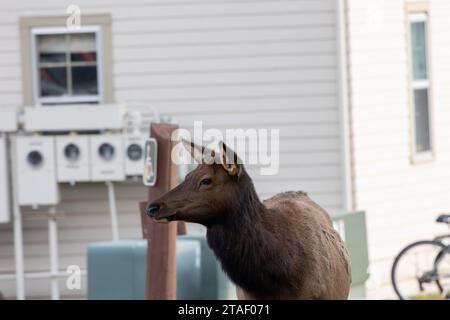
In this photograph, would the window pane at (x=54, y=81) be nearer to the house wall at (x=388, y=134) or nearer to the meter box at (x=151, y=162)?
the house wall at (x=388, y=134)

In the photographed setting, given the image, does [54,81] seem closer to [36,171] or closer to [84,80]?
[84,80]

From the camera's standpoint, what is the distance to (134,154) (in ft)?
45.1

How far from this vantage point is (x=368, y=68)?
14633 mm

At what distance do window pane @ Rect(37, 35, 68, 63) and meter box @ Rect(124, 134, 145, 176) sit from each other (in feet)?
4.61

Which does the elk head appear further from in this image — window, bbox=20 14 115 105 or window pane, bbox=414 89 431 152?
window pane, bbox=414 89 431 152

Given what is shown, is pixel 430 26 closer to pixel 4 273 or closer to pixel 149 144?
pixel 4 273

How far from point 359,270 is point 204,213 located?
6947 millimetres

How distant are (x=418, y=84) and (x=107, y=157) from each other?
459 centimetres

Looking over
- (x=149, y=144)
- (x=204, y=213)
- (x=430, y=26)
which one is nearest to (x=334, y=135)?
(x=430, y=26)

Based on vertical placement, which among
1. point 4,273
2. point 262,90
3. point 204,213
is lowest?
point 4,273

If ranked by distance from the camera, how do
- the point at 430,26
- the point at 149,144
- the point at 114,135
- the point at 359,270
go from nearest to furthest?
the point at 149,144 → the point at 359,270 → the point at 114,135 → the point at 430,26

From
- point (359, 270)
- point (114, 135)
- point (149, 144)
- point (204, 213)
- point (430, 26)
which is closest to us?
point (204, 213)

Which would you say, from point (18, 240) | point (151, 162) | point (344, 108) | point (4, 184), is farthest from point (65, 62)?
point (151, 162)

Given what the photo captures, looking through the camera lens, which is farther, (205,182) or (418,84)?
(418,84)
